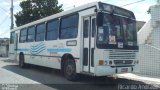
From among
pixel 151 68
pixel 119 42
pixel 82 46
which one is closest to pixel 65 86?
pixel 82 46

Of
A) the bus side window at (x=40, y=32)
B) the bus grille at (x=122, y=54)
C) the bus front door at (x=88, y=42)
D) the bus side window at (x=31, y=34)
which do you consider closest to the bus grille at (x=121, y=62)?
the bus grille at (x=122, y=54)

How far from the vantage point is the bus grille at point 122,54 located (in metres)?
11.5

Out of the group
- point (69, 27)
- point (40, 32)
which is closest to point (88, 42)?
point (69, 27)

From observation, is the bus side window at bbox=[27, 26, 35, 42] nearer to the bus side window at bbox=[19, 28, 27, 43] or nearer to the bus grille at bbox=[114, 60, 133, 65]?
the bus side window at bbox=[19, 28, 27, 43]

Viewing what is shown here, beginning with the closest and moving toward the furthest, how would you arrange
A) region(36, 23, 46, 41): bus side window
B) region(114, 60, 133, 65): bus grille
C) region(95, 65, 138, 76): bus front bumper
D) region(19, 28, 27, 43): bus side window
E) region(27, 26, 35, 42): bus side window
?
region(95, 65, 138, 76): bus front bumper
region(114, 60, 133, 65): bus grille
region(36, 23, 46, 41): bus side window
region(27, 26, 35, 42): bus side window
region(19, 28, 27, 43): bus side window

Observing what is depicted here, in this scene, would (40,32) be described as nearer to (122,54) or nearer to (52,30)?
(52,30)

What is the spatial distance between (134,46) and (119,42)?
0.93 metres

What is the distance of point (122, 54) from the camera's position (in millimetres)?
11883

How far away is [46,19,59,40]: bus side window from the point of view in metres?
14.9

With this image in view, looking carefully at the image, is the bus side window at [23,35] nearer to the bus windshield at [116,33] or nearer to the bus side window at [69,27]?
the bus side window at [69,27]

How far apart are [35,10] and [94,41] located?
1014 inches

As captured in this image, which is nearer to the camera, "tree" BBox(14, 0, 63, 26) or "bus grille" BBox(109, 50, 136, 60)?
"bus grille" BBox(109, 50, 136, 60)

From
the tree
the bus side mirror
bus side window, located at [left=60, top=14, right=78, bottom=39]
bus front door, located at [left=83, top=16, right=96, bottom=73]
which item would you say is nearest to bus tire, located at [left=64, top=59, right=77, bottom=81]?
bus front door, located at [left=83, top=16, right=96, bottom=73]

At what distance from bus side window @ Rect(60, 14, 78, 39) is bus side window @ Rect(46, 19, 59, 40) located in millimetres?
620
